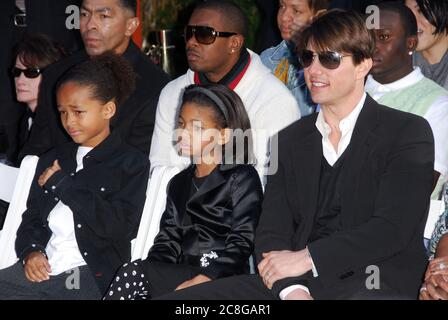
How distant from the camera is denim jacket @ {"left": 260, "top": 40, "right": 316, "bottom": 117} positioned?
4.70m

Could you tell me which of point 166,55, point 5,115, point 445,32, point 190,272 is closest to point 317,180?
point 190,272

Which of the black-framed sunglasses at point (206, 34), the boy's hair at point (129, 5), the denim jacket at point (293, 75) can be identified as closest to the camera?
the black-framed sunglasses at point (206, 34)

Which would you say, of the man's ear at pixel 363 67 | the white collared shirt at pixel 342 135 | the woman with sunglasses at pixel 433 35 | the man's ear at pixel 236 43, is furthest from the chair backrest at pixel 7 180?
the woman with sunglasses at pixel 433 35

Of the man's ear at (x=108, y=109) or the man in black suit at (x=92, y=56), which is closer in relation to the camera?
the man's ear at (x=108, y=109)

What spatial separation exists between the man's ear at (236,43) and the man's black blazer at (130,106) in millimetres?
478

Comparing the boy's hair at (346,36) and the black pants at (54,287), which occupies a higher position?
the boy's hair at (346,36)

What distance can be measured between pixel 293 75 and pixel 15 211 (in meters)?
1.75

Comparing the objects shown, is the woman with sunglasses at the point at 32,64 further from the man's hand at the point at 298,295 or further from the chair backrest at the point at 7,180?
the man's hand at the point at 298,295

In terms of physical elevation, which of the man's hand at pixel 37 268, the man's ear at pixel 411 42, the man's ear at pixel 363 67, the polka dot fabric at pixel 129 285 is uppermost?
the man's ear at pixel 363 67

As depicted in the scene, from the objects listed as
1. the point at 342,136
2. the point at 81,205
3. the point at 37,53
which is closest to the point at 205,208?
the point at 81,205

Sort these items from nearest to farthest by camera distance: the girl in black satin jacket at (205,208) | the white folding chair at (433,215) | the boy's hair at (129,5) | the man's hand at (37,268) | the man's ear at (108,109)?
the girl in black satin jacket at (205,208), the white folding chair at (433,215), the man's hand at (37,268), the man's ear at (108,109), the boy's hair at (129,5)

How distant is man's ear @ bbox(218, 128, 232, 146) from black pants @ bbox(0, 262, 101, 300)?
83cm

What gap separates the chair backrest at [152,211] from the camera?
3.82 meters

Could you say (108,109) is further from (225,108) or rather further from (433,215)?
(433,215)
